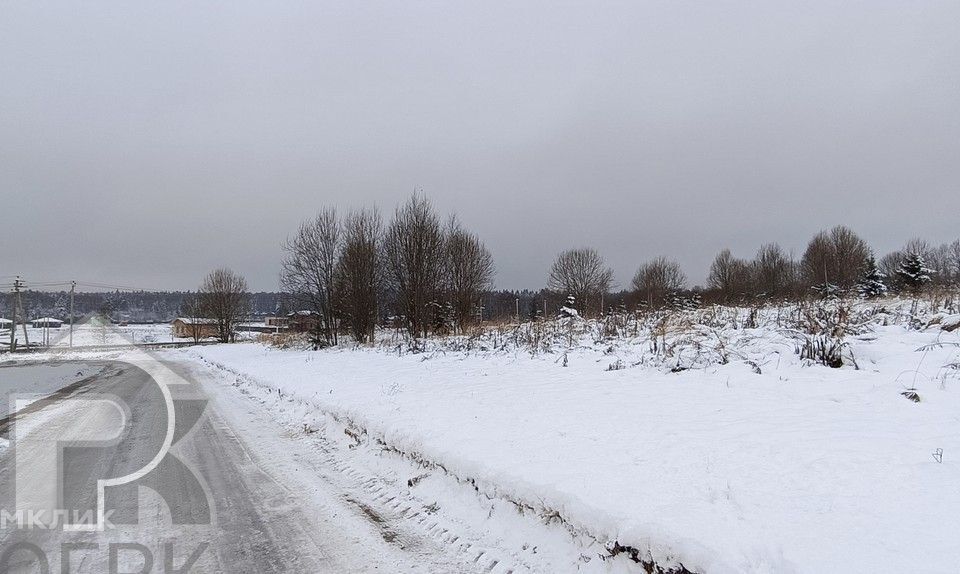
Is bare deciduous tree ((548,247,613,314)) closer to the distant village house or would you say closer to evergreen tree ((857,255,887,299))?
evergreen tree ((857,255,887,299))

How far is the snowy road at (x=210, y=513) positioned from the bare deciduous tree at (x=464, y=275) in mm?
20156

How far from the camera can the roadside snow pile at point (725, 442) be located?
278cm

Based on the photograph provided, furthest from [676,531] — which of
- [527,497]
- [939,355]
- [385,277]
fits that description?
[385,277]

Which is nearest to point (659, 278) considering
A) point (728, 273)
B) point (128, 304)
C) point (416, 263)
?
point (728, 273)

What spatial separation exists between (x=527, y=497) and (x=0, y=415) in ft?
36.0

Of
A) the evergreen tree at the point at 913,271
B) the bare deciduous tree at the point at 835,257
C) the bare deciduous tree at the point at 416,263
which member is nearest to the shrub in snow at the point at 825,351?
the bare deciduous tree at the point at 416,263

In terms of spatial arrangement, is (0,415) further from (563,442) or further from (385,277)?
(385,277)

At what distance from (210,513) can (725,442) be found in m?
4.63

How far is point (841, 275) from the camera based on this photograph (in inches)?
1512

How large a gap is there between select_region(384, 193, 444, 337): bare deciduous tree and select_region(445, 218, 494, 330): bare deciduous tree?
7.29 feet

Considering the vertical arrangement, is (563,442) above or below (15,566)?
above

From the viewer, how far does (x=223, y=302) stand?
5656 centimetres

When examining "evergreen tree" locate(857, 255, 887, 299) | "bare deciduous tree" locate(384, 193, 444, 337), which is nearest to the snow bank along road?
"bare deciduous tree" locate(384, 193, 444, 337)
